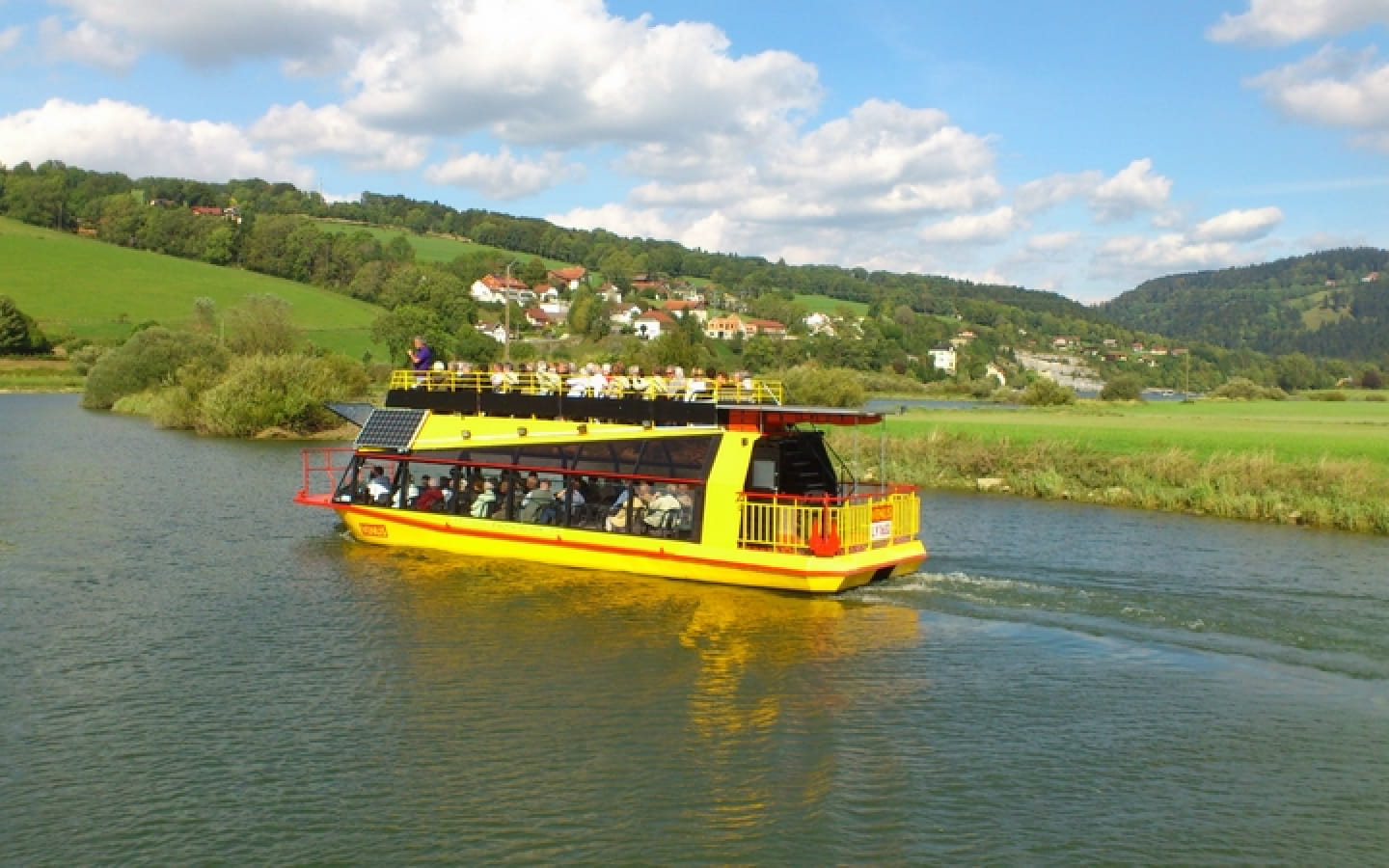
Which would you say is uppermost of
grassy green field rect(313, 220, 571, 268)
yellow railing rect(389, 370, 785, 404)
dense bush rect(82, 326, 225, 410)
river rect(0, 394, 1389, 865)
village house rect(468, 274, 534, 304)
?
grassy green field rect(313, 220, 571, 268)

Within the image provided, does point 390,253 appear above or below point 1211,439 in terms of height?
above

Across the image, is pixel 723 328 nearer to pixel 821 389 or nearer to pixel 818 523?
pixel 821 389

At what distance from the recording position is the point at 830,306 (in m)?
180

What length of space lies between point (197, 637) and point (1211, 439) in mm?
34658

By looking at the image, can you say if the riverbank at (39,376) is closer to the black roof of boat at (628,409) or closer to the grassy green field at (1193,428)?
the grassy green field at (1193,428)

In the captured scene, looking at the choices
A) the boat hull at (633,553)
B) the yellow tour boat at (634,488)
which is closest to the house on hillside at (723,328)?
the yellow tour boat at (634,488)

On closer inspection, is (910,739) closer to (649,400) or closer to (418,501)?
(649,400)

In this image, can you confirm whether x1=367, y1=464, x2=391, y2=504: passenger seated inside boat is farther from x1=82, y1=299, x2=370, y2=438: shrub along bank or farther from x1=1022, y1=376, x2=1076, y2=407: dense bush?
x1=1022, y1=376, x2=1076, y2=407: dense bush

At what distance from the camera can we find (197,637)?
16.7 m

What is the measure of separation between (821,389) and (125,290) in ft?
272

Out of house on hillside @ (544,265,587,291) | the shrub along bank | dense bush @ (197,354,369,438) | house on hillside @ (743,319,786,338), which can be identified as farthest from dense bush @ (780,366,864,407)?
house on hillside @ (544,265,587,291)

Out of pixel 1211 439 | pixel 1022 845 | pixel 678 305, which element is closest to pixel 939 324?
pixel 678 305

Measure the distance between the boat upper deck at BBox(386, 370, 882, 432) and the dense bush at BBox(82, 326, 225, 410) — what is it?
53.2m

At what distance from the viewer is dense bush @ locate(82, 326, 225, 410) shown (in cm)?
7275
